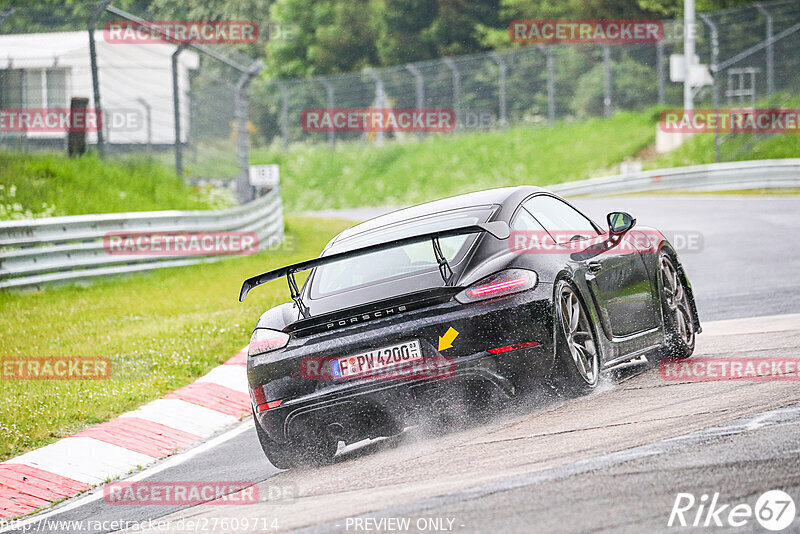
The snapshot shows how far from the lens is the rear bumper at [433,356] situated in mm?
6383

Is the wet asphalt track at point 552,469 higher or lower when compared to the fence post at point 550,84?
lower

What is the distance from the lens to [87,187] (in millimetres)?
21688

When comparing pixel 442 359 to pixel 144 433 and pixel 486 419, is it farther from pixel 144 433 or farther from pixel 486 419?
pixel 144 433

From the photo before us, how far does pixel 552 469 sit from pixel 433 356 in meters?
1.20

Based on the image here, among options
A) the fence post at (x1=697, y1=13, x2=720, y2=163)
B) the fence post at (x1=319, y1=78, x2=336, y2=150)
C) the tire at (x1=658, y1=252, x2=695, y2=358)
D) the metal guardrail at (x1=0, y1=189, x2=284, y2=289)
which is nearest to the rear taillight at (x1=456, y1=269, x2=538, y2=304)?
the tire at (x1=658, y1=252, x2=695, y2=358)

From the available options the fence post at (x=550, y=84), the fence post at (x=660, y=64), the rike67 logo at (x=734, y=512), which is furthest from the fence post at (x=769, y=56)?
the rike67 logo at (x=734, y=512)

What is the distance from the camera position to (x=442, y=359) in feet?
20.9

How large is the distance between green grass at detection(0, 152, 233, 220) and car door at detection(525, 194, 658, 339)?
13014 mm

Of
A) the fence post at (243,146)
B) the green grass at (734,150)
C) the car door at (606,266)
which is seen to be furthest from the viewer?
the green grass at (734,150)

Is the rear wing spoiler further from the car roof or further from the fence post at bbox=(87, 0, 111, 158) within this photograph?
the fence post at bbox=(87, 0, 111, 158)

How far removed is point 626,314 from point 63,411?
4.18 m

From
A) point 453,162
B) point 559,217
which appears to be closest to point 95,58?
point 559,217

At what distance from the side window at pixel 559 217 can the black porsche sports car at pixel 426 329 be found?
67mm

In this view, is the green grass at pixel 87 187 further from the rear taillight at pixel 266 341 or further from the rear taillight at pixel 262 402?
the rear taillight at pixel 262 402
